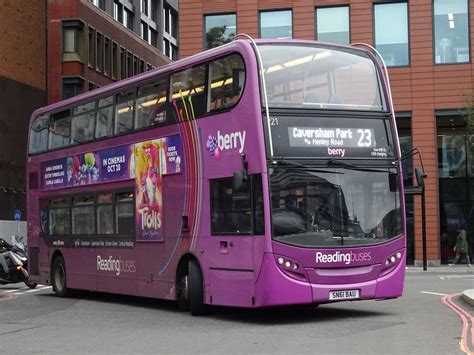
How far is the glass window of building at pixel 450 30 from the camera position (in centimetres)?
3133

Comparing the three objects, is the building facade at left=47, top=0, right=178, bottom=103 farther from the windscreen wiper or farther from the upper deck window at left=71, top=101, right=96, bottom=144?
the windscreen wiper

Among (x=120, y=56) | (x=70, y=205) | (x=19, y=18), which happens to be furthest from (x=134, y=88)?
A: (x=120, y=56)

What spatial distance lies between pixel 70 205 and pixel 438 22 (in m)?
20.7

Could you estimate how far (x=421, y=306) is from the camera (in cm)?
1374

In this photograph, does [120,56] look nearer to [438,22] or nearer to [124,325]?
[438,22]

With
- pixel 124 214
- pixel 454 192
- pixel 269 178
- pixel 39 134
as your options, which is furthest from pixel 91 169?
pixel 454 192

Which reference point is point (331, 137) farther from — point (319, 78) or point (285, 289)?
point (285, 289)

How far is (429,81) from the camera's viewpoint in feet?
102

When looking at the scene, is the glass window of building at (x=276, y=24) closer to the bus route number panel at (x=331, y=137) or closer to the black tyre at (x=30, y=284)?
the black tyre at (x=30, y=284)

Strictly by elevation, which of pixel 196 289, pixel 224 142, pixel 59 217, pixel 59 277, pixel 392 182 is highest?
pixel 224 142

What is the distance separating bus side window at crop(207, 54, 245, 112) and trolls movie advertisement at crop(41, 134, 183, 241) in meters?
1.31

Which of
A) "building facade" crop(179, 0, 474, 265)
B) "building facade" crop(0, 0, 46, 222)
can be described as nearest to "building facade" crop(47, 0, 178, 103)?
"building facade" crop(0, 0, 46, 222)

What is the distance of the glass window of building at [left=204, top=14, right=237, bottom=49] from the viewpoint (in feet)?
110

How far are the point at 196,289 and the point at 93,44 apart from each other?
40293 millimetres
